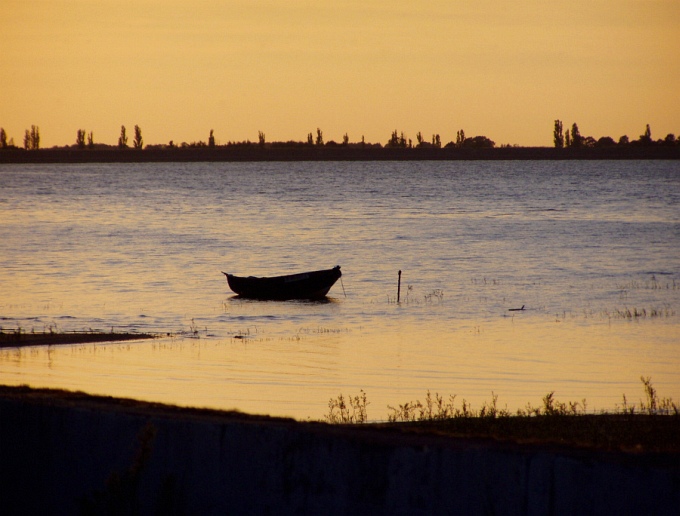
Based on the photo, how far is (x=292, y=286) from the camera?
34.0m

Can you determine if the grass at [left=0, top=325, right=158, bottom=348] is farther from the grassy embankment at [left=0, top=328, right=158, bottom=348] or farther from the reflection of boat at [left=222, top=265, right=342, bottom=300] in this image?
the reflection of boat at [left=222, top=265, right=342, bottom=300]

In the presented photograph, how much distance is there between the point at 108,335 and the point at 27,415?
53.9ft

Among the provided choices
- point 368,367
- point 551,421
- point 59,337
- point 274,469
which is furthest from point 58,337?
point 274,469

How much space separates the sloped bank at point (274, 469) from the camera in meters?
5.86

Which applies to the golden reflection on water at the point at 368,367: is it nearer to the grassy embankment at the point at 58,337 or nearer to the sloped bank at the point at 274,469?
the grassy embankment at the point at 58,337

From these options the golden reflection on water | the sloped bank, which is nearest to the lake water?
the golden reflection on water

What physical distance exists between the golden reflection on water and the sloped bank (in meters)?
6.71

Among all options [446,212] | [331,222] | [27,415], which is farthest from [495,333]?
[446,212]

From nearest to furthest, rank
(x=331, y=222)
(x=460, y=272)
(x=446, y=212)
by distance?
(x=460, y=272), (x=331, y=222), (x=446, y=212)

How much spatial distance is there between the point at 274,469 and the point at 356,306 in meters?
26.1

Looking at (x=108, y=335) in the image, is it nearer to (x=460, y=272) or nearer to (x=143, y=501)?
(x=143, y=501)

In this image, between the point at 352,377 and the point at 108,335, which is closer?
the point at 352,377

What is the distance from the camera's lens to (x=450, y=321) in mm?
27672

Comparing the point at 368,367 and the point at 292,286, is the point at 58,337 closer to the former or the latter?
the point at 368,367
